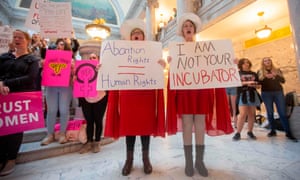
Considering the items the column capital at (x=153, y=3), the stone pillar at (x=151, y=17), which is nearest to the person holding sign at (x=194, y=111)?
the stone pillar at (x=151, y=17)

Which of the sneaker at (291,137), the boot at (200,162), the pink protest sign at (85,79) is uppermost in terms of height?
the pink protest sign at (85,79)

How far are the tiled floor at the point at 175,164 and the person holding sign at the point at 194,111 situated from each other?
204 mm

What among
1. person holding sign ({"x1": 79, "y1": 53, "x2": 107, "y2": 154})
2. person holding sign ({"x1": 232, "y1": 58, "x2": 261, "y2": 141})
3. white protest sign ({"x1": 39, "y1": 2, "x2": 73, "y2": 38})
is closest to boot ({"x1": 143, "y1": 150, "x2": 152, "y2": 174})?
person holding sign ({"x1": 79, "y1": 53, "x2": 107, "y2": 154})

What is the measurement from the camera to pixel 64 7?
79.2 inches

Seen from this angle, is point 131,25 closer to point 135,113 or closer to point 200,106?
point 135,113

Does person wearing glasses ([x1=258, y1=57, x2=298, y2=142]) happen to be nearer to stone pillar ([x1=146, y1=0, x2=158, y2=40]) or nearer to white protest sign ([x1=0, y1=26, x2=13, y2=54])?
white protest sign ([x1=0, y1=26, x2=13, y2=54])

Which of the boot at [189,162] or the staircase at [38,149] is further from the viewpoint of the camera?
the staircase at [38,149]

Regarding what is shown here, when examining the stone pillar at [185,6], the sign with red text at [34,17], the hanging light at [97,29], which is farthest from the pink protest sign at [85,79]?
the stone pillar at [185,6]

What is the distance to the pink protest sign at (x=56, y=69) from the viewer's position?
1901mm

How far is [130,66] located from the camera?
1.39 meters

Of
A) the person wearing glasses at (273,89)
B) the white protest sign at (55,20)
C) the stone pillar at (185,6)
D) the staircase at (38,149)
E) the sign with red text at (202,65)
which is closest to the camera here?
the sign with red text at (202,65)

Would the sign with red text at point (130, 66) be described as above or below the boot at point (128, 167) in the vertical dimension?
above

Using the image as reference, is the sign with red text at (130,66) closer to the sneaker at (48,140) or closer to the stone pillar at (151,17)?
the sneaker at (48,140)

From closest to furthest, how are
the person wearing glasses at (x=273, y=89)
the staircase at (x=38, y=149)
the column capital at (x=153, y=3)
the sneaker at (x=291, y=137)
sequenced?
1. the staircase at (x=38, y=149)
2. the sneaker at (x=291, y=137)
3. the person wearing glasses at (x=273, y=89)
4. the column capital at (x=153, y=3)
